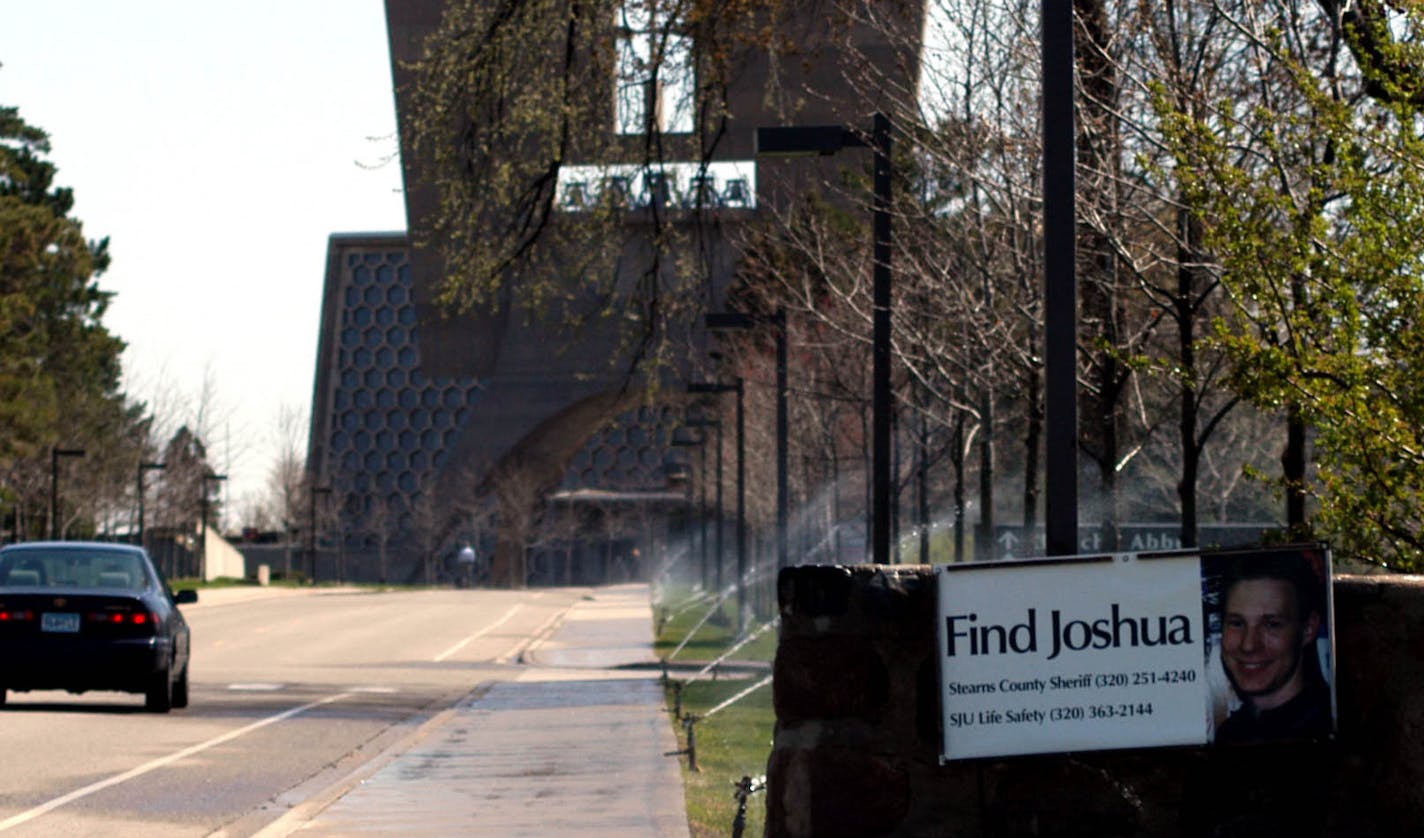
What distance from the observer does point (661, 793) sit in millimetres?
13055

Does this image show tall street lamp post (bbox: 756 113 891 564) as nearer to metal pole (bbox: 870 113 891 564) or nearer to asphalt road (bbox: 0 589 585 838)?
metal pole (bbox: 870 113 891 564)

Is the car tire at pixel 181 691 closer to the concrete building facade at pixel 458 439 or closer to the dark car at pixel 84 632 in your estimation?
the dark car at pixel 84 632

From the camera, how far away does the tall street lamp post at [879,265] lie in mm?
16891

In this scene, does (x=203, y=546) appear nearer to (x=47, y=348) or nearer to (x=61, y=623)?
(x=47, y=348)

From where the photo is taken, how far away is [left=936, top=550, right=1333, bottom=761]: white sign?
24.5ft

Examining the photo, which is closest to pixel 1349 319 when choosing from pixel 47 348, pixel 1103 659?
pixel 1103 659

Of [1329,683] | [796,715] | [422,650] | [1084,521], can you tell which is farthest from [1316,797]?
[422,650]

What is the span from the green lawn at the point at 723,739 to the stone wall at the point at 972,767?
3520 mm

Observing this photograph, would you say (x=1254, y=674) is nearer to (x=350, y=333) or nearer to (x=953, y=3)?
(x=953, y=3)

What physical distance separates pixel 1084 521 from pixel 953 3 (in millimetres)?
13027

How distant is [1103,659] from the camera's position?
7.49 metres

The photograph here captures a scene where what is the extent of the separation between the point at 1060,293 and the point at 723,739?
965 cm

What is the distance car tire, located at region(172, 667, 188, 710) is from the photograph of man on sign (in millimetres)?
14754

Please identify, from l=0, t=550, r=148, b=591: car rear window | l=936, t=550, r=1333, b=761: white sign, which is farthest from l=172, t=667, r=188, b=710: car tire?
l=936, t=550, r=1333, b=761: white sign
